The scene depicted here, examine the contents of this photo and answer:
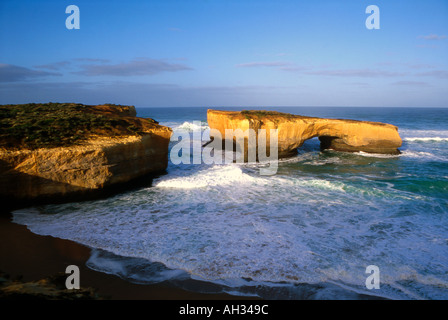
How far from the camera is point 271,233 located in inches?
250

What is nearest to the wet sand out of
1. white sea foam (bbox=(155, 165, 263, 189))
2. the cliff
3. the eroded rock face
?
the cliff

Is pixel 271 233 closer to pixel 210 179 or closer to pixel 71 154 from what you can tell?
pixel 210 179

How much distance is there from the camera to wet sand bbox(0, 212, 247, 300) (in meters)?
4.23

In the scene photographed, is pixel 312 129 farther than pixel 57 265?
Yes

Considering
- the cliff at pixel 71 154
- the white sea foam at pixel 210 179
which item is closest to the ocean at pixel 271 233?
the white sea foam at pixel 210 179

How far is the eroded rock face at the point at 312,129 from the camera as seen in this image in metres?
15.3

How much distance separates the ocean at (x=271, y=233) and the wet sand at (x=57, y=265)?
0.62ft

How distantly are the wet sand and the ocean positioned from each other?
7.5 inches

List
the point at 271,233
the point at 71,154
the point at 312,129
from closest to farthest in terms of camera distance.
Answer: the point at 271,233, the point at 71,154, the point at 312,129

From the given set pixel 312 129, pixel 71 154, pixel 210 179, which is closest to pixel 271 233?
pixel 210 179

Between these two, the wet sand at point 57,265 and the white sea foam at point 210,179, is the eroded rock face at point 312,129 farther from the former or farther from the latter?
the wet sand at point 57,265

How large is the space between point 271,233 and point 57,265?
4.53 metres
